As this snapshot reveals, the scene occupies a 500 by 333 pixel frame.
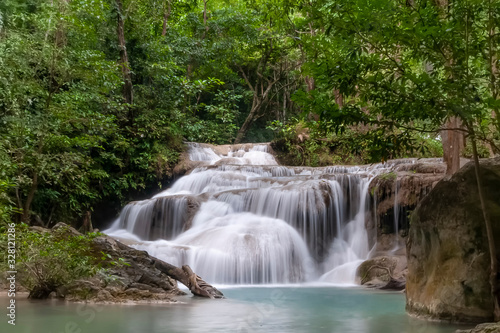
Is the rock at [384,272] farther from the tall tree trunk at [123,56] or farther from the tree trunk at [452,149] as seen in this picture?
the tall tree trunk at [123,56]

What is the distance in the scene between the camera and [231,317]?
7.25 m

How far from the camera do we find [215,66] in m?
27.0

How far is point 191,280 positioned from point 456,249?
5188 mm

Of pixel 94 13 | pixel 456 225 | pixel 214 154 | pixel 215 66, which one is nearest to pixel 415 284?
pixel 456 225

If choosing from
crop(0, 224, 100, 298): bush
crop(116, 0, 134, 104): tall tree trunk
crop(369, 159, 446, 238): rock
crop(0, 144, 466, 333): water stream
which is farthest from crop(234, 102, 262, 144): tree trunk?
crop(0, 224, 100, 298): bush

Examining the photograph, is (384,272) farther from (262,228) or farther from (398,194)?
(262,228)

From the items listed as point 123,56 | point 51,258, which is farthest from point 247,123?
point 51,258

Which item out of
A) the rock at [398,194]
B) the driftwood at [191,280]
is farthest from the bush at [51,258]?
the rock at [398,194]

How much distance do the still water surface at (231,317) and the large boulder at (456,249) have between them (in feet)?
1.02

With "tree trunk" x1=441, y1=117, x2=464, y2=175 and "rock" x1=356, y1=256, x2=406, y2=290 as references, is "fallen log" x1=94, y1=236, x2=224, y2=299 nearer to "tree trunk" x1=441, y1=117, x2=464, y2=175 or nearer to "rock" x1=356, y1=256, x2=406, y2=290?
"rock" x1=356, y1=256, x2=406, y2=290

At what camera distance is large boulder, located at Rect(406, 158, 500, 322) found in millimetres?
6070

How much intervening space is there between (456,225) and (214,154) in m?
16.7

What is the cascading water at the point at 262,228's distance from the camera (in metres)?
12.8

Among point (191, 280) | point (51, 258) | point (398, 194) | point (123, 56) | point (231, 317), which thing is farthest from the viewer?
point (123, 56)
